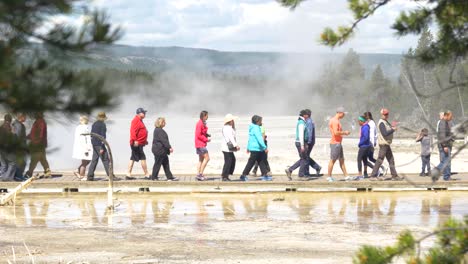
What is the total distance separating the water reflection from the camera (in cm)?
1741

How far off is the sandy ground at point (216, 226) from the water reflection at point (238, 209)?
16 millimetres

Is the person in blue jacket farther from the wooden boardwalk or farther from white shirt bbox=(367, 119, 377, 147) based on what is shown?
the wooden boardwalk

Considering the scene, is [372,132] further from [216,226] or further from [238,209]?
[216,226]

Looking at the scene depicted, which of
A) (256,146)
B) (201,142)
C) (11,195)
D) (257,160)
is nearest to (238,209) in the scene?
(256,146)

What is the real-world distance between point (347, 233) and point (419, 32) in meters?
8.66

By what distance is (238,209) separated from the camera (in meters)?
19.1

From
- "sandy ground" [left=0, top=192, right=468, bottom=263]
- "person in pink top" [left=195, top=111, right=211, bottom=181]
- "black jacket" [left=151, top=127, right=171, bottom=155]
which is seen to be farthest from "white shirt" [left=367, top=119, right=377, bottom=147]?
"black jacket" [left=151, top=127, right=171, bottom=155]

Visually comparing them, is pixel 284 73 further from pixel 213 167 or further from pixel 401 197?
pixel 401 197

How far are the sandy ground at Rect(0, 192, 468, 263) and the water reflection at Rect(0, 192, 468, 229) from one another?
2 centimetres

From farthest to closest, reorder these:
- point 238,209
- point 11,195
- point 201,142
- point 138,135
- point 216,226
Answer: point 201,142, point 138,135, point 11,195, point 238,209, point 216,226

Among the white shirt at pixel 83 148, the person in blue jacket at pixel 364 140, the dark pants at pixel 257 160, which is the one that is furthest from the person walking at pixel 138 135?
the person in blue jacket at pixel 364 140

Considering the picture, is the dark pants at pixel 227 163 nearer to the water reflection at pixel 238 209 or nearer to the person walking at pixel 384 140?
the water reflection at pixel 238 209

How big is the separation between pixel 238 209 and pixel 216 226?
2279mm

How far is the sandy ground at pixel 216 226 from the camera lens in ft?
46.4
